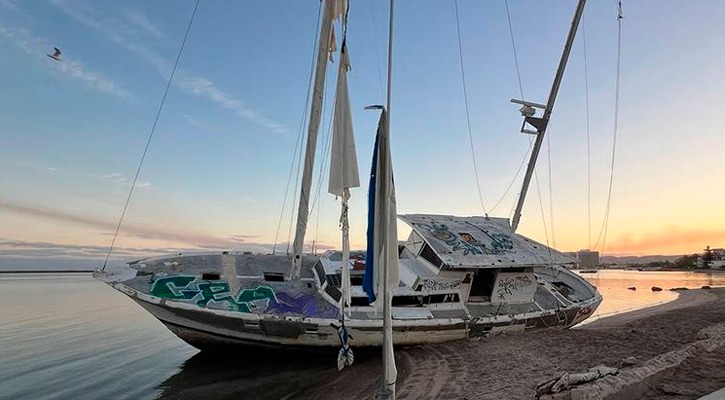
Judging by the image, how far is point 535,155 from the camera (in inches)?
947

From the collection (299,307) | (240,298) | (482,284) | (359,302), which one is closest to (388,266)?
(299,307)

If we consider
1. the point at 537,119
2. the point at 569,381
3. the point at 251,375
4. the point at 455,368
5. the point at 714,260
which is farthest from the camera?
the point at 714,260

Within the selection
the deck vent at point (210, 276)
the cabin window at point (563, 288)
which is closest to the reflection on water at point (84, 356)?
the deck vent at point (210, 276)

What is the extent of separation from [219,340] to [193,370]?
1625 mm

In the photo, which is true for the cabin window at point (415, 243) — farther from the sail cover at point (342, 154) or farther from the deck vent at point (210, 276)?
the sail cover at point (342, 154)

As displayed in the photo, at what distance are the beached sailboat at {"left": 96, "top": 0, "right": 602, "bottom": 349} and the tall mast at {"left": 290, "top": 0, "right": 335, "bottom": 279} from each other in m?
0.04

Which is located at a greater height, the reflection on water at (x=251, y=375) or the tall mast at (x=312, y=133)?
the tall mast at (x=312, y=133)

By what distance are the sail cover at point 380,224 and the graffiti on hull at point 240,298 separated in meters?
7.02

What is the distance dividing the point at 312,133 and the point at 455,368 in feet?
32.9

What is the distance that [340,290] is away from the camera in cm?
1437

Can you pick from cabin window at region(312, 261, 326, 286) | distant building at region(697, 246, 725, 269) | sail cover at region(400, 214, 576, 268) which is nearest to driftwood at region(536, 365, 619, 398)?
sail cover at region(400, 214, 576, 268)

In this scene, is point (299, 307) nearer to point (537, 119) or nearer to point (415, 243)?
point (415, 243)

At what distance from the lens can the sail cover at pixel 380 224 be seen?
23.4 feet

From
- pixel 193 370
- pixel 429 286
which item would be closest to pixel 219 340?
pixel 193 370
